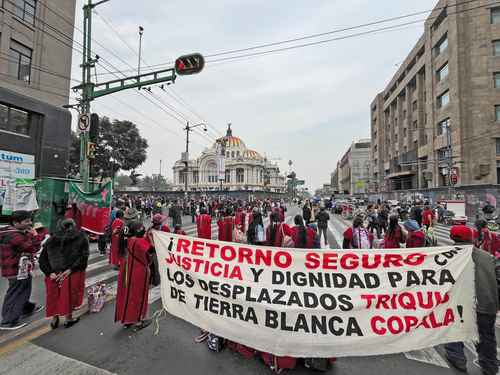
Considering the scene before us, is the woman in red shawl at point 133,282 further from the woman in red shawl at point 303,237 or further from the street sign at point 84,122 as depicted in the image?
the street sign at point 84,122

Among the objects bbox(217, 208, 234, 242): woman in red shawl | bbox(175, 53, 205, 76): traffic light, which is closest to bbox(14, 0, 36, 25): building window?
bbox(175, 53, 205, 76): traffic light

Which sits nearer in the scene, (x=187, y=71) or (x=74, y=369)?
(x=74, y=369)

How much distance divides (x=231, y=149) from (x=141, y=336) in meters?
110

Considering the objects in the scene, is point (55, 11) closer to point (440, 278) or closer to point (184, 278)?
point (184, 278)

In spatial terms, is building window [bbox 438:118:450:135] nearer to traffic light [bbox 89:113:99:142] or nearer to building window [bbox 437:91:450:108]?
building window [bbox 437:91:450:108]

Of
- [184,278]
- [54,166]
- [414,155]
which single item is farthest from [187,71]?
[414,155]

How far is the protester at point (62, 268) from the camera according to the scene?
351 centimetres

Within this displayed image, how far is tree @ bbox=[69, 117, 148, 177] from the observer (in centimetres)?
3731

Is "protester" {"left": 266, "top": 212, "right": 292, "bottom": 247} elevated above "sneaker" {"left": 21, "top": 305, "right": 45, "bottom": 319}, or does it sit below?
above

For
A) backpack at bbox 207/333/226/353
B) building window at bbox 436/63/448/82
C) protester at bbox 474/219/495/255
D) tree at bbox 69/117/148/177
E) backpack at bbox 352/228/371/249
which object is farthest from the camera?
tree at bbox 69/117/148/177

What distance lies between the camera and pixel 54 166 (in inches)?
575

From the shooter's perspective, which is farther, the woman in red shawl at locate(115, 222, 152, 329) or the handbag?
the handbag

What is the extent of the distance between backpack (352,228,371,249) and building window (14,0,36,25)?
20.8m

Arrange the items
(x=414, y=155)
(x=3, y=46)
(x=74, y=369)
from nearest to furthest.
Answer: (x=74, y=369) < (x=3, y=46) < (x=414, y=155)
